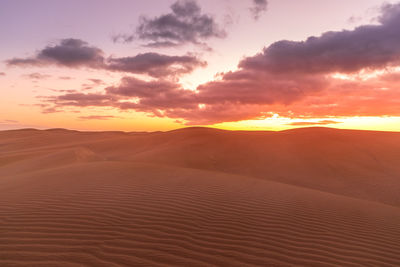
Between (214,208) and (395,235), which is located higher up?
(214,208)

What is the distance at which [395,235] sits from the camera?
4863 mm

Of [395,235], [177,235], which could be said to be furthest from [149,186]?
[395,235]

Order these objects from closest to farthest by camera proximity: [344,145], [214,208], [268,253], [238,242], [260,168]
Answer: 1. [268,253]
2. [238,242]
3. [214,208]
4. [260,168]
5. [344,145]

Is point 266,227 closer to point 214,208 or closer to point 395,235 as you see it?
point 214,208

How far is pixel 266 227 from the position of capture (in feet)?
15.1

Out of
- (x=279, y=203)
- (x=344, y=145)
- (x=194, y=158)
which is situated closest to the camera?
(x=279, y=203)

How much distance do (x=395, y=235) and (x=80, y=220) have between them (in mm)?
5422

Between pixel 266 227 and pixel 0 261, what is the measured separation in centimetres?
369

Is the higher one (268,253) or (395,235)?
(268,253)

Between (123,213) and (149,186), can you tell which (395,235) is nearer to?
(123,213)

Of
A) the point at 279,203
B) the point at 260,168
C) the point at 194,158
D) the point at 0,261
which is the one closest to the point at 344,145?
the point at 260,168

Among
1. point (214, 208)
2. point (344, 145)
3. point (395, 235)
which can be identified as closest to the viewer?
point (395, 235)

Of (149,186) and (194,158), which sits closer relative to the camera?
(149,186)

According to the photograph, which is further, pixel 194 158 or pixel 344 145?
pixel 344 145
